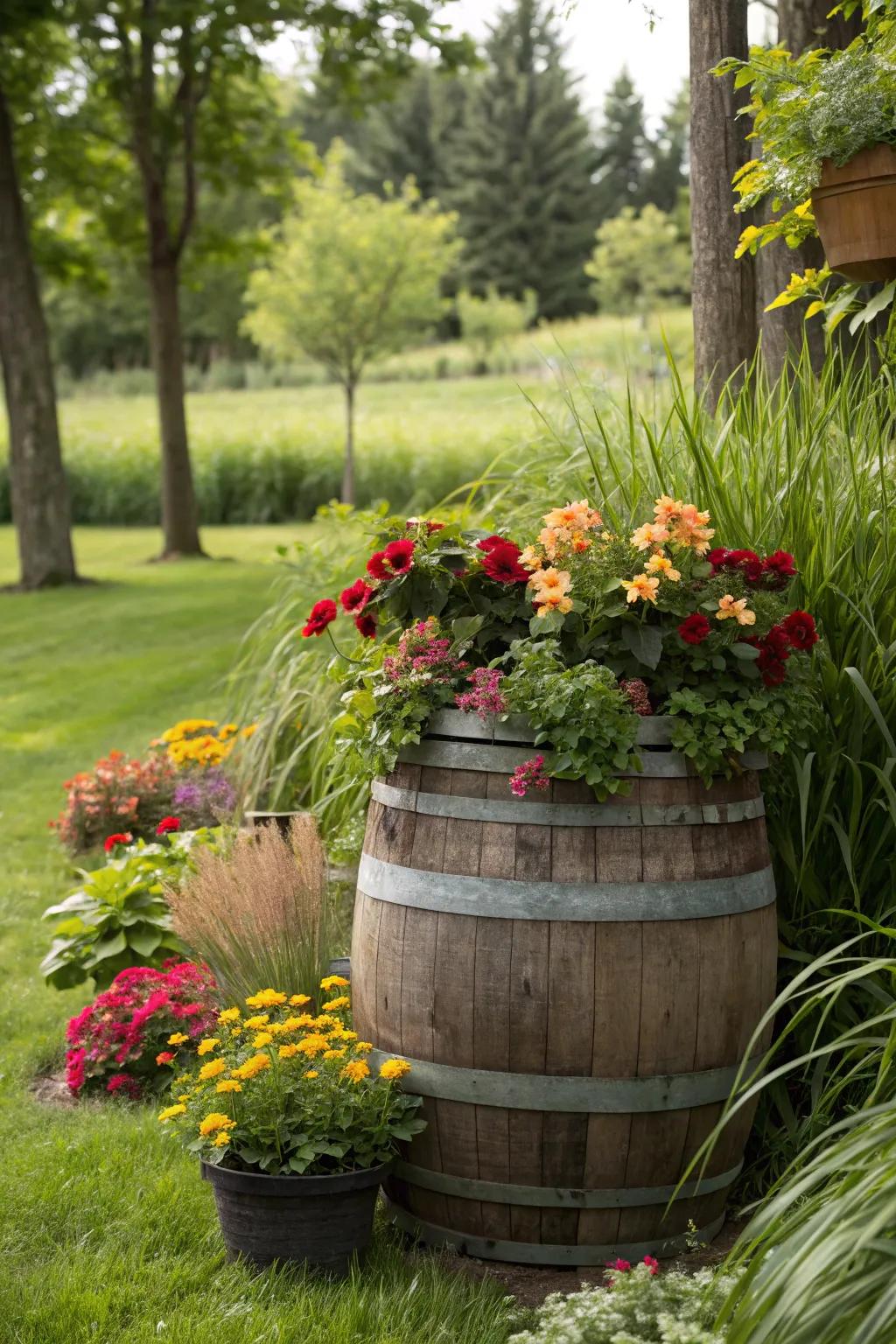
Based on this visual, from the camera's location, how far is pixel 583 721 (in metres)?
2.61

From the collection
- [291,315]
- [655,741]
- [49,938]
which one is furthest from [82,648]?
[291,315]

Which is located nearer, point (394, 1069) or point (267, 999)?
point (394, 1069)

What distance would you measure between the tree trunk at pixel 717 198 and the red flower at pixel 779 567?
5.91 ft

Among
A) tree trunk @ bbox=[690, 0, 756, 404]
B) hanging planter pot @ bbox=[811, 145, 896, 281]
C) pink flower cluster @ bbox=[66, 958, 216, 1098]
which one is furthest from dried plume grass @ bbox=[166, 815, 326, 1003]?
tree trunk @ bbox=[690, 0, 756, 404]

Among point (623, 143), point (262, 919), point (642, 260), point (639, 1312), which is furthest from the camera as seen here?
point (623, 143)

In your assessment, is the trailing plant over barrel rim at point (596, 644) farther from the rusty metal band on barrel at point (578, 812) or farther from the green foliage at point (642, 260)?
the green foliage at point (642, 260)

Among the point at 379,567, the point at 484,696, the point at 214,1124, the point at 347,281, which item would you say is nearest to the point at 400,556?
the point at 379,567

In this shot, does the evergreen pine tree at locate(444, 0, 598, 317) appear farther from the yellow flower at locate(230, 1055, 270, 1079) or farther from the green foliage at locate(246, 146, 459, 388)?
the yellow flower at locate(230, 1055, 270, 1079)

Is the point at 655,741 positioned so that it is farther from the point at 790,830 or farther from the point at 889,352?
the point at 889,352

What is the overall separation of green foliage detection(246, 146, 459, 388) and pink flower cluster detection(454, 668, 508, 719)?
19160mm

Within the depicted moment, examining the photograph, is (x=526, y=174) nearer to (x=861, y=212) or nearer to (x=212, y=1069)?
(x=861, y=212)

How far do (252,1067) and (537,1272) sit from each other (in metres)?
0.74

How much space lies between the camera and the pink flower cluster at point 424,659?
2881mm

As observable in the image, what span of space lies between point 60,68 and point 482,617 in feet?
48.6
